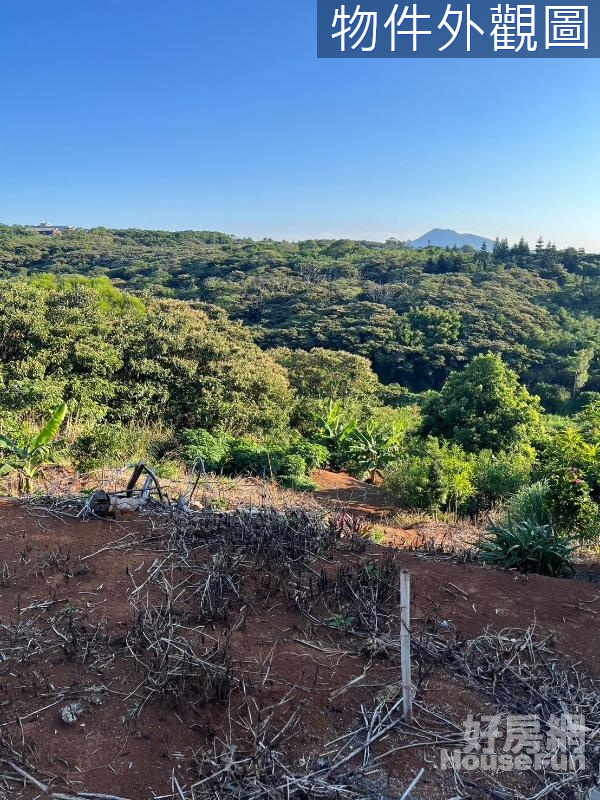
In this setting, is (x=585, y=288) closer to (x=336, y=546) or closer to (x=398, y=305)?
(x=398, y=305)

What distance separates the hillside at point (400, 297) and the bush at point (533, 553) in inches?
1049

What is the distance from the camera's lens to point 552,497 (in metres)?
6.66

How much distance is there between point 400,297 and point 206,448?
40.7m

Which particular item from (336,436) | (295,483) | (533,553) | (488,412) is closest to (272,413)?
(336,436)

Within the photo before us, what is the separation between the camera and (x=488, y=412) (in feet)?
46.9

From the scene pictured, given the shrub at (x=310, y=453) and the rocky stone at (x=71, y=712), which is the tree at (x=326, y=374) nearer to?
the shrub at (x=310, y=453)

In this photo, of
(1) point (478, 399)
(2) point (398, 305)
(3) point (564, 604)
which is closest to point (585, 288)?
(2) point (398, 305)

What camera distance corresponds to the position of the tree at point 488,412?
46.2 ft

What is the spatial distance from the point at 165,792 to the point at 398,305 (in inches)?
1852

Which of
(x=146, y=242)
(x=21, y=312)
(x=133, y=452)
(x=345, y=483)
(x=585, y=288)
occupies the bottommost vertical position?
(x=345, y=483)
